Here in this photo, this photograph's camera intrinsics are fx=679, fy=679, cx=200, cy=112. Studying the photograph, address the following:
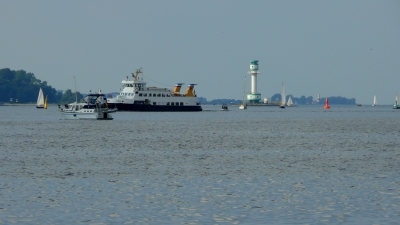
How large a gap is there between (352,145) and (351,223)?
41.0m

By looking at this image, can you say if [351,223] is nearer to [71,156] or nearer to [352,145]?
[71,156]

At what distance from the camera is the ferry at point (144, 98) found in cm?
17412

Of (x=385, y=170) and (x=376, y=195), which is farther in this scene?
(x=385, y=170)

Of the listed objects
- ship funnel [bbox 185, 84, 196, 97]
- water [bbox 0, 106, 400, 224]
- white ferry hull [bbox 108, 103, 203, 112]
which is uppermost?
ship funnel [bbox 185, 84, 196, 97]

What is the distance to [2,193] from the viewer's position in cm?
2997

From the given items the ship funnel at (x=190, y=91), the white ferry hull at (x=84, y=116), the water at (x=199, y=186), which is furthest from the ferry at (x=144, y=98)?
the water at (x=199, y=186)

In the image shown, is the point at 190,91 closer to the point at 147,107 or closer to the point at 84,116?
the point at 147,107

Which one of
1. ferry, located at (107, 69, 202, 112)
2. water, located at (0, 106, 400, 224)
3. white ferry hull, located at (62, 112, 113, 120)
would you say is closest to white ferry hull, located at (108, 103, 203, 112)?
ferry, located at (107, 69, 202, 112)

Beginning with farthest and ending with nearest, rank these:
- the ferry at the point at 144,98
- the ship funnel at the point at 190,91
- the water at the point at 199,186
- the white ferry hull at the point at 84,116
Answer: the ship funnel at the point at 190,91 < the ferry at the point at 144,98 < the white ferry hull at the point at 84,116 < the water at the point at 199,186

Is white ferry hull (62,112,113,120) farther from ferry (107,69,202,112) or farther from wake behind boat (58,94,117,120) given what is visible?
ferry (107,69,202,112)

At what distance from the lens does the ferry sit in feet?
571

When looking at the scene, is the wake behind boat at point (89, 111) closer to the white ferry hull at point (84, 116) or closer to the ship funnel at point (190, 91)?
the white ferry hull at point (84, 116)

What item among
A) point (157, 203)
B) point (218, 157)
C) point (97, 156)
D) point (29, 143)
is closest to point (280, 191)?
point (157, 203)

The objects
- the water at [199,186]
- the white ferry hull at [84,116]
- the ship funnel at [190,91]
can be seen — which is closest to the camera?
the water at [199,186]
